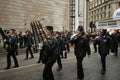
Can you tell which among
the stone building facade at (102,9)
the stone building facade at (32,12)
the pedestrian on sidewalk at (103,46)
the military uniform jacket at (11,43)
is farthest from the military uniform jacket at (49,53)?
the stone building facade at (102,9)

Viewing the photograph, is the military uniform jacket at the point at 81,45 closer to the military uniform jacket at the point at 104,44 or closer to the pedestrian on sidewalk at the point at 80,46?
the pedestrian on sidewalk at the point at 80,46

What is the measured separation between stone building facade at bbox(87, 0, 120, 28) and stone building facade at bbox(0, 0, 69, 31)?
1980 inches

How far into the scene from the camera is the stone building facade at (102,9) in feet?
315

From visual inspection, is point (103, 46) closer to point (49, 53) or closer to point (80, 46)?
point (80, 46)

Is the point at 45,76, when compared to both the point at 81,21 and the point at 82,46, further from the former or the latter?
the point at 81,21

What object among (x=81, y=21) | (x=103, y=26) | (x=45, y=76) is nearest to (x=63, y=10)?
(x=81, y=21)

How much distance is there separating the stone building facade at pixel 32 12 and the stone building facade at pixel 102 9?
5030 cm

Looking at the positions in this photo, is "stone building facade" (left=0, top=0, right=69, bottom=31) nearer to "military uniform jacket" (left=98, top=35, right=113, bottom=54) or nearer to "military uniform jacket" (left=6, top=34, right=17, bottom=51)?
"military uniform jacket" (left=6, top=34, right=17, bottom=51)

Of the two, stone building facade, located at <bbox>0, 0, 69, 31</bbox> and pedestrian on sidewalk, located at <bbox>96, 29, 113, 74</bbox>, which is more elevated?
stone building facade, located at <bbox>0, 0, 69, 31</bbox>

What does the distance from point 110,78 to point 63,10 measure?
28.8 metres

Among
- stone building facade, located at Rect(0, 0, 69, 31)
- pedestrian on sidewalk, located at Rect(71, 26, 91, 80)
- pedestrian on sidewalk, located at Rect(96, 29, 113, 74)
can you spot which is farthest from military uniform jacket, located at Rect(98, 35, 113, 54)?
stone building facade, located at Rect(0, 0, 69, 31)

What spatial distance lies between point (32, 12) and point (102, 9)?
74038 millimetres

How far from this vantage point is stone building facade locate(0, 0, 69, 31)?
1177 inches

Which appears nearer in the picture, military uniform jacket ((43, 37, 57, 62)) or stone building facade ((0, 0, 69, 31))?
military uniform jacket ((43, 37, 57, 62))
